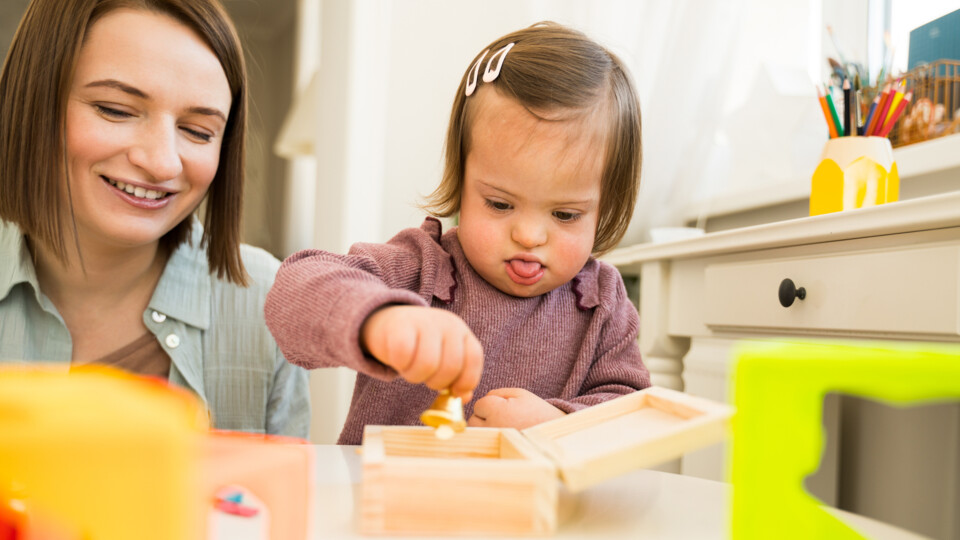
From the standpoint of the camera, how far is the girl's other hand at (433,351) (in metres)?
0.50

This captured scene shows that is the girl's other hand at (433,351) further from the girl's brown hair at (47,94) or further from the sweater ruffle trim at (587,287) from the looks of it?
the girl's brown hair at (47,94)

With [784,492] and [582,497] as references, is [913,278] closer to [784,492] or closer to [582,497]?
[582,497]

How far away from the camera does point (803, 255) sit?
98 centimetres

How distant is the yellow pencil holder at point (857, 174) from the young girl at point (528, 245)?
33 centimetres

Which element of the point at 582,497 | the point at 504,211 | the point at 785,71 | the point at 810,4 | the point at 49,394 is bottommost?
the point at 582,497

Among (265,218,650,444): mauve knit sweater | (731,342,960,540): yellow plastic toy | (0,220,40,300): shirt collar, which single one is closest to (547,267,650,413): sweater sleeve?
(265,218,650,444): mauve knit sweater

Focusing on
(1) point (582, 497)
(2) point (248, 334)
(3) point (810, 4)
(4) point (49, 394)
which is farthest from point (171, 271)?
(3) point (810, 4)

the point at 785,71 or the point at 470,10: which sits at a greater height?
the point at 470,10

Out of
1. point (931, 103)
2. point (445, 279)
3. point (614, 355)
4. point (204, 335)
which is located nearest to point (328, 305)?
point (445, 279)

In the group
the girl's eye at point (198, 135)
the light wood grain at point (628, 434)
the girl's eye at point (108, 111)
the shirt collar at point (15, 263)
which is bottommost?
the light wood grain at point (628, 434)

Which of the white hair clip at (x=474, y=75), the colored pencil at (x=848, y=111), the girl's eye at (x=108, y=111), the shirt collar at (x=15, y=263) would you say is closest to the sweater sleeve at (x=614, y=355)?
the white hair clip at (x=474, y=75)

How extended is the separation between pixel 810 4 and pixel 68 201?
5.42 feet

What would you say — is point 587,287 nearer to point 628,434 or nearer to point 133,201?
point 628,434

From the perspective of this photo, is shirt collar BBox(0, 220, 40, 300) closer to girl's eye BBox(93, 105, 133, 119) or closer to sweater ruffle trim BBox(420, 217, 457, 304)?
girl's eye BBox(93, 105, 133, 119)
